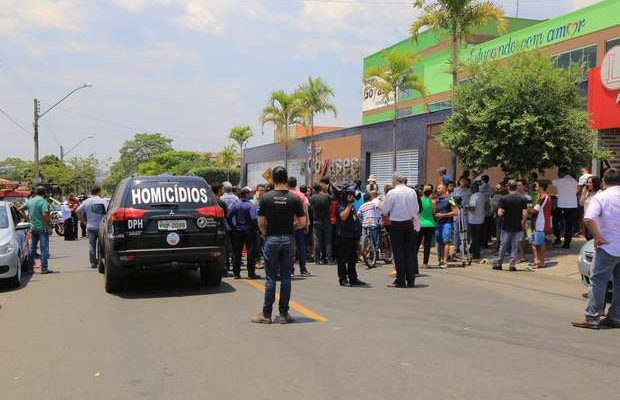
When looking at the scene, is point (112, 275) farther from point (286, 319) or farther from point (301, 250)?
point (301, 250)

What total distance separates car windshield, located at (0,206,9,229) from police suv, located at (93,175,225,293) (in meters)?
2.93

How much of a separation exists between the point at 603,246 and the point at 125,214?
660 cm

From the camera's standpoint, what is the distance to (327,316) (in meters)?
7.84

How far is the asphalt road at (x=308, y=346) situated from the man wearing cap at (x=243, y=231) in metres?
1.12

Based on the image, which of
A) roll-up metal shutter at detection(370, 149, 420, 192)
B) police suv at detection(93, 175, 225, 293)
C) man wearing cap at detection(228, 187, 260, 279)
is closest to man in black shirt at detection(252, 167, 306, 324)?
police suv at detection(93, 175, 225, 293)

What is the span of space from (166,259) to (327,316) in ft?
9.56

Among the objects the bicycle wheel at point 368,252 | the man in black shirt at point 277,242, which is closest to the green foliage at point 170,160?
the bicycle wheel at point 368,252

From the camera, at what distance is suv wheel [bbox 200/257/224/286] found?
9.80 metres

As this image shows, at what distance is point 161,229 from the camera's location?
934 centimetres

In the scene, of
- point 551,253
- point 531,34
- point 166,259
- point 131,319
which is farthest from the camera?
point 531,34

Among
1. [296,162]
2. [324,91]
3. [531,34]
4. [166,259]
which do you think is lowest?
[166,259]

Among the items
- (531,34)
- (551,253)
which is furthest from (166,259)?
(531,34)

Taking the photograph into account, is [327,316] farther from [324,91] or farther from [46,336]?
[324,91]

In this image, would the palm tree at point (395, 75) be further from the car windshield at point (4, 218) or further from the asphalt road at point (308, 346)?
the car windshield at point (4, 218)
